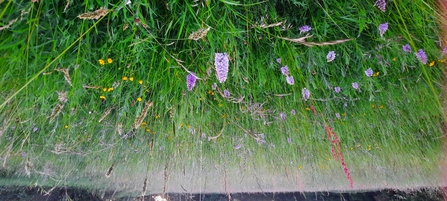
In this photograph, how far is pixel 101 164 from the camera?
143 cm

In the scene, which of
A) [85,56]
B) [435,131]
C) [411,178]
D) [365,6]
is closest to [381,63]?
[365,6]

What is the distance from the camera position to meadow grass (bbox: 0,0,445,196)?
727 mm

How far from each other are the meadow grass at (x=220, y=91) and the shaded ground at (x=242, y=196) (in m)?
0.13

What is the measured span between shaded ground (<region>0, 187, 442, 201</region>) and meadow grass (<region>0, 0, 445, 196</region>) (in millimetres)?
132

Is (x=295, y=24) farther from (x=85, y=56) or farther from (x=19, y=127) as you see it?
(x=19, y=127)

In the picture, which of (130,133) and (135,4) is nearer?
(135,4)

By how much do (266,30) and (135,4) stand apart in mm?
368

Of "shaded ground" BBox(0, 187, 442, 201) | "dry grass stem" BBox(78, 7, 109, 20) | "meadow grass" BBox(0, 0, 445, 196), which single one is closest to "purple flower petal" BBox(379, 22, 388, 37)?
"meadow grass" BBox(0, 0, 445, 196)

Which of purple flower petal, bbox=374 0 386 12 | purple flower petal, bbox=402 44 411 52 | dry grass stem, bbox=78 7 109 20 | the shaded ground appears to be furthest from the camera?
the shaded ground

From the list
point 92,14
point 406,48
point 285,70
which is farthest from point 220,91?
point 406,48

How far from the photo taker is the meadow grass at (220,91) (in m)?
0.73

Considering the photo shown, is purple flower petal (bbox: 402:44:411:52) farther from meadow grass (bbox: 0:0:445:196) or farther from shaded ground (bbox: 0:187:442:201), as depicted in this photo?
shaded ground (bbox: 0:187:442:201)

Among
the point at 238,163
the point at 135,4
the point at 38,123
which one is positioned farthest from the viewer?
the point at 238,163

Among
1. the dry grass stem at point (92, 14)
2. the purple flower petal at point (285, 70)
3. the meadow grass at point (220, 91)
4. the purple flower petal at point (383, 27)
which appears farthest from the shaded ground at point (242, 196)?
the dry grass stem at point (92, 14)
